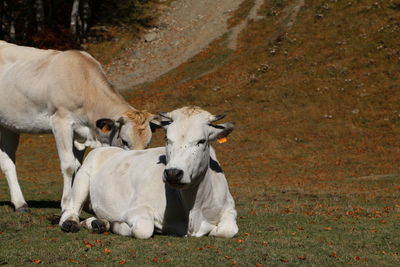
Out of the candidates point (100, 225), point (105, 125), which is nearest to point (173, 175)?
point (100, 225)

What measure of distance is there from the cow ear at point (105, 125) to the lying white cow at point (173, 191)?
2.35m

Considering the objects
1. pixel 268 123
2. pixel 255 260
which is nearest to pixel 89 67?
pixel 255 260

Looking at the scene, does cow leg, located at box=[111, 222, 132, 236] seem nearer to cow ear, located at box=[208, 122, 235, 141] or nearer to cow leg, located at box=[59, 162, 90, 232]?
cow leg, located at box=[59, 162, 90, 232]

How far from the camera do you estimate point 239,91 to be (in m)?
43.7

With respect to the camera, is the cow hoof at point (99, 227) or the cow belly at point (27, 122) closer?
the cow hoof at point (99, 227)

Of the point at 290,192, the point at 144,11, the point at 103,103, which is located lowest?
the point at 144,11

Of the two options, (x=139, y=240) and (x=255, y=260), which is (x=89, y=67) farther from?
(x=255, y=260)

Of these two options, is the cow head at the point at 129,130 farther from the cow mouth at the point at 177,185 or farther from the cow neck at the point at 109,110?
the cow mouth at the point at 177,185

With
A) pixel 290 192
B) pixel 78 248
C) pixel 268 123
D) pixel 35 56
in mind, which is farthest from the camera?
pixel 268 123

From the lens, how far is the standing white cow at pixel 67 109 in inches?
508

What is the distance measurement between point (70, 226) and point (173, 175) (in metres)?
2.56

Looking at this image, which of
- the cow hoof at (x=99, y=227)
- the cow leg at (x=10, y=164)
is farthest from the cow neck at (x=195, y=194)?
the cow leg at (x=10, y=164)

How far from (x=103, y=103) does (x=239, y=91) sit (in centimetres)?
3064

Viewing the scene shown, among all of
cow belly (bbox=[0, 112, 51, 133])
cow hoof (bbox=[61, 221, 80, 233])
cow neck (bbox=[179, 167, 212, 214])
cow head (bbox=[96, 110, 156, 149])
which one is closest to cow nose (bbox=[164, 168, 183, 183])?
cow neck (bbox=[179, 167, 212, 214])
